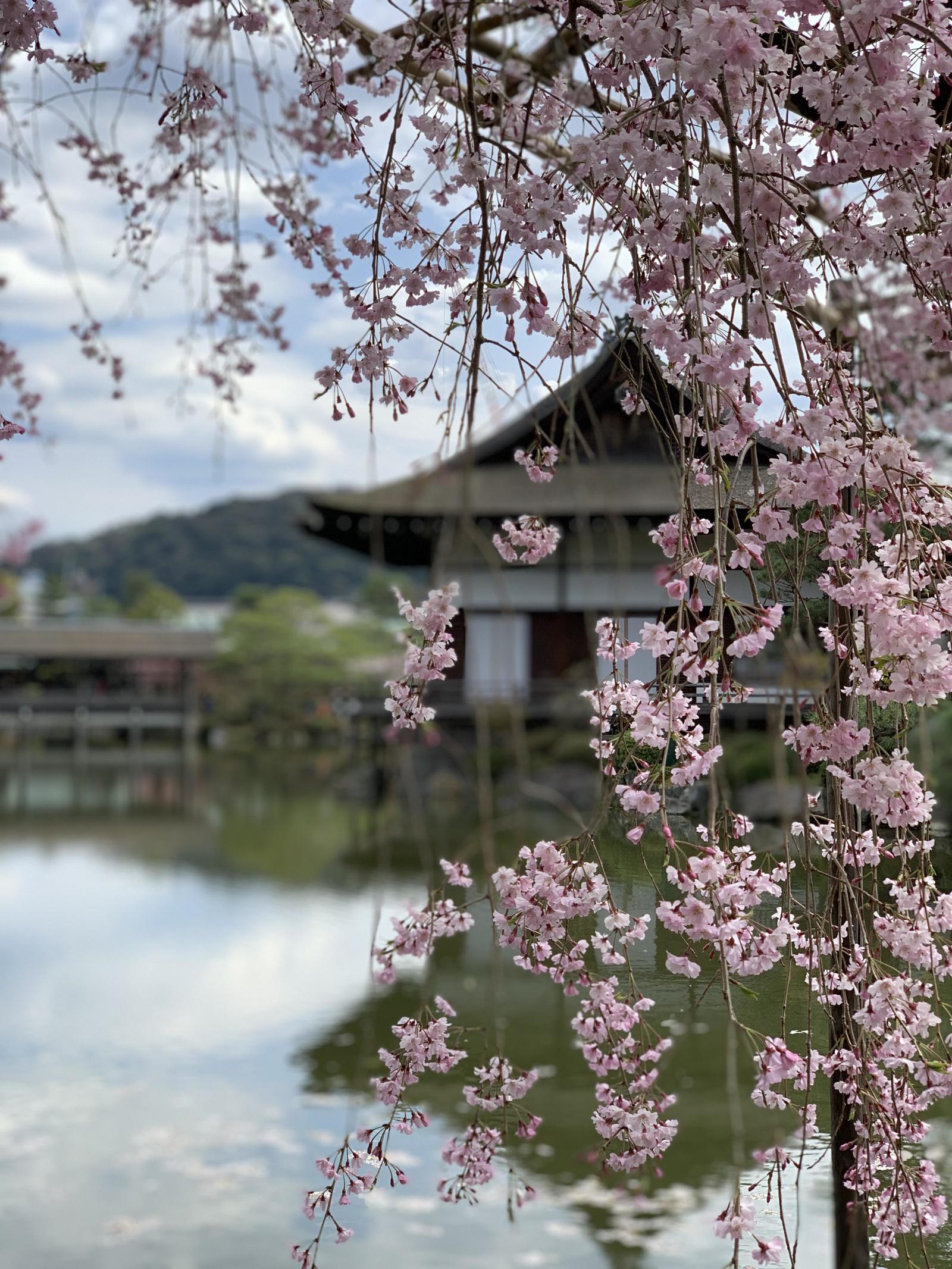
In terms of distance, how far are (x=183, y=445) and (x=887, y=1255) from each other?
119 ft

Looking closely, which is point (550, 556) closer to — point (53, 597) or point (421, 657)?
point (421, 657)

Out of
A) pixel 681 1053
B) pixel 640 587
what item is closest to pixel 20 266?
pixel 640 587

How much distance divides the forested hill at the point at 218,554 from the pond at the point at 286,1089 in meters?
28.1

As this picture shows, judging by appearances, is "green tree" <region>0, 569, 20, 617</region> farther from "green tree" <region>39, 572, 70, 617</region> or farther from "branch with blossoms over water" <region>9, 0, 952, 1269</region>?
"branch with blossoms over water" <region>9, 0, 952, 1269</region>

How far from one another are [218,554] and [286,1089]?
3397 cm

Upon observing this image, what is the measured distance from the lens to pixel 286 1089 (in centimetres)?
416

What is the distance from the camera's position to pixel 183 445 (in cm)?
3566

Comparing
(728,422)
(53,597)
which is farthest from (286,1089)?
(53,597)

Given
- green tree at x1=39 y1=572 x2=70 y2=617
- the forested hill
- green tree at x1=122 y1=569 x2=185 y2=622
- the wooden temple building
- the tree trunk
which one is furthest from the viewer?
the forested hill

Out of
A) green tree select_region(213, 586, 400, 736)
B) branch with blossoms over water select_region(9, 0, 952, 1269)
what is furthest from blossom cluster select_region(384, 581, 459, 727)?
green tree select_region(213, 586, 400, 736)

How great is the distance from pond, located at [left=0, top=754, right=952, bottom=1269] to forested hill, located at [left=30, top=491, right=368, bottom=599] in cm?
2809

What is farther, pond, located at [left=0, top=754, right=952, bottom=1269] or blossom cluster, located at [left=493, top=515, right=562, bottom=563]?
pond, located at [left=0, top=754, right=952, bottom=1269]

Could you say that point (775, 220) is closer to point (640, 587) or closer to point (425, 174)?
point (425, 174)

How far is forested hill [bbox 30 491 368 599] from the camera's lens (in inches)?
1399
